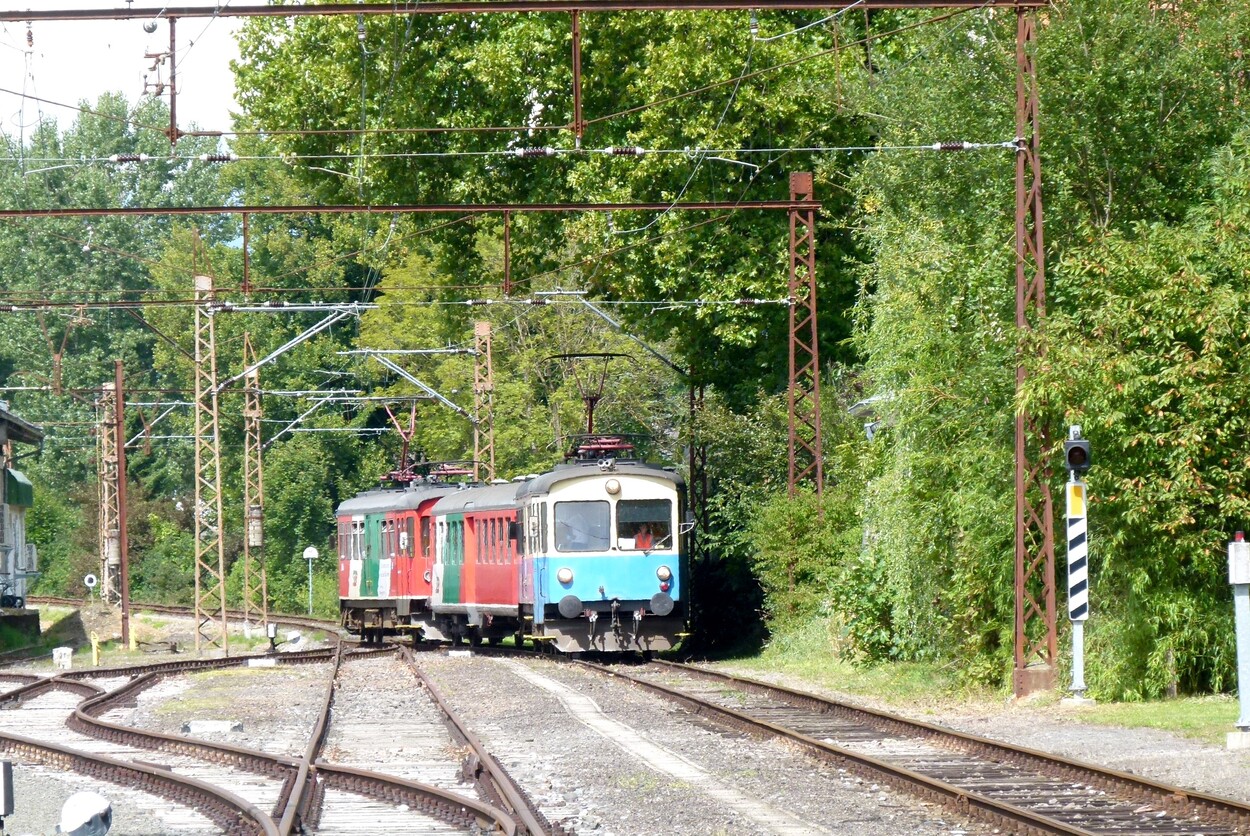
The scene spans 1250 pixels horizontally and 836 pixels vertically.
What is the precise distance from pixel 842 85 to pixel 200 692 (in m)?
15.4

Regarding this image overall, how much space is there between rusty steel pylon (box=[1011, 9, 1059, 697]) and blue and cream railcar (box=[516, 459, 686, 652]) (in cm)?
946

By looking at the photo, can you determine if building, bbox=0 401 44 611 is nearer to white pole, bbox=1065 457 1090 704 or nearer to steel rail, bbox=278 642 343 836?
steel rail, bbox=278 642 343 836

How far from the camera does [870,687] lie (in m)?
21.2

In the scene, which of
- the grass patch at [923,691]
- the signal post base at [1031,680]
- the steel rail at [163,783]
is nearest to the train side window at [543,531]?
the grass patch at [923,691]

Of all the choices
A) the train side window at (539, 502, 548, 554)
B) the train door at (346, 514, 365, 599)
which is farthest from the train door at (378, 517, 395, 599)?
the train side window at (539, 502, 548, 554)

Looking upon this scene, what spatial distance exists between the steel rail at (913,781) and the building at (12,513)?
109 ft

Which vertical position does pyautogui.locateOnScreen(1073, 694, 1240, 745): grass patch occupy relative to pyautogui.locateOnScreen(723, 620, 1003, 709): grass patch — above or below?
above

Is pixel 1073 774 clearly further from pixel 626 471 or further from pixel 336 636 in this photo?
pixel 336 636

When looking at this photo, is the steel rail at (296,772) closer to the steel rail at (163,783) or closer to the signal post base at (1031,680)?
the steel rail at (163,783)

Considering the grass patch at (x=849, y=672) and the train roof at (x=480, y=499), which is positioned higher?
the train roof at (x=480, y=499)

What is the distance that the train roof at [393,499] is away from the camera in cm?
3662

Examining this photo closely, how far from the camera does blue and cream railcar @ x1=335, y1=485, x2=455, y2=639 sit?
36.2 meters

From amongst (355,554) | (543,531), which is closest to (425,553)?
(355,554)

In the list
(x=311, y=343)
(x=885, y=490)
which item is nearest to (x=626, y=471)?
(x=885, y=490)
